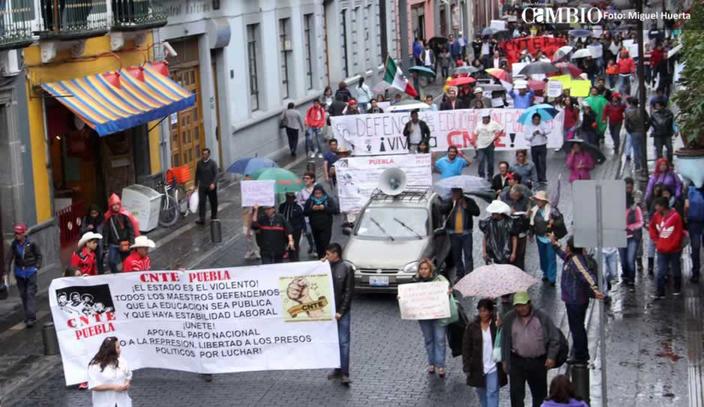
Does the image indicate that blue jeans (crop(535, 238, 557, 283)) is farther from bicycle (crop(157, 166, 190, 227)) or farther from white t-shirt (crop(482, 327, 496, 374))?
bicycle (crop(157, 166, 190, 227))

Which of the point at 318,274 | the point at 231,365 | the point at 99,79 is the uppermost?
the point at 99,79

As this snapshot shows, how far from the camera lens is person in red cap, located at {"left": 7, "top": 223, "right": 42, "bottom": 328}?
19.6 metres

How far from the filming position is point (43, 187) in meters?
23.5

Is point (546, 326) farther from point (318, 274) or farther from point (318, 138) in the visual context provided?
point (318, 138)

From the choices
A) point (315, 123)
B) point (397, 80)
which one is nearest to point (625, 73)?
point (397, 80)

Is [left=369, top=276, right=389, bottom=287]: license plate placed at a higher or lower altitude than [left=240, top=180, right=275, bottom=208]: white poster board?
lower

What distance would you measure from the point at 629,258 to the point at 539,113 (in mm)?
9965

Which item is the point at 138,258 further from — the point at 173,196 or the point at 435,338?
the point at 173,196

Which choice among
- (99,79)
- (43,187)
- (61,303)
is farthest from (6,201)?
(61,303)

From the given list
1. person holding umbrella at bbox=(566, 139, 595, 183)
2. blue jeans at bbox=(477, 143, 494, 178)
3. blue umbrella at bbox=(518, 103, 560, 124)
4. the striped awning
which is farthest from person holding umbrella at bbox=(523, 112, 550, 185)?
the striped awning

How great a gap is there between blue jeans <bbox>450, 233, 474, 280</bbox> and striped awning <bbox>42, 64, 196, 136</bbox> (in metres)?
6.40

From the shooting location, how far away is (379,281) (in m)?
20.1

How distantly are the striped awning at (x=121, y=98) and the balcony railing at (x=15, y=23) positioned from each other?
124cm

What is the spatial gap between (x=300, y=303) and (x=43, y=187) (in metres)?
8.77
